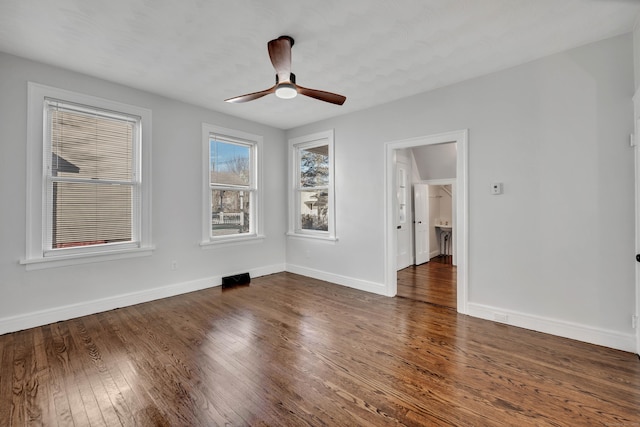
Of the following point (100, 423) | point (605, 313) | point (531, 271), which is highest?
point (531, 271)

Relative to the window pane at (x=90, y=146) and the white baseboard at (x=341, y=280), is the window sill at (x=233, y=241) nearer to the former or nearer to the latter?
the white baseboard at (x=341, y=280)

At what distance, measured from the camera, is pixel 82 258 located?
3.29 metres

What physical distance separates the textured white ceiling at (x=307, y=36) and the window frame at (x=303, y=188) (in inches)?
56.7

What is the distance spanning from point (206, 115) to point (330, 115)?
1.93 meters

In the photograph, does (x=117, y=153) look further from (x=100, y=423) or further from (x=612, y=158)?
(x=612, y=158)

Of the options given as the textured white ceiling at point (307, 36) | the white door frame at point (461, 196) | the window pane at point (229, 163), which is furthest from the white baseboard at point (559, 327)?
the window pane at point (229, 163)

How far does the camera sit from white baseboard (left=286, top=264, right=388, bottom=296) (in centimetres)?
420

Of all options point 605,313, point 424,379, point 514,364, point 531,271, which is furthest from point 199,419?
point 605,313

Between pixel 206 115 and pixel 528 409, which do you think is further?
pixel 206 115

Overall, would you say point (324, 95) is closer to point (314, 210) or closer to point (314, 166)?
point (314, 166)

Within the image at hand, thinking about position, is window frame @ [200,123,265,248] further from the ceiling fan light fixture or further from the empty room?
the ceiling fan light fixture

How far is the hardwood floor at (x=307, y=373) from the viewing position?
1.75m

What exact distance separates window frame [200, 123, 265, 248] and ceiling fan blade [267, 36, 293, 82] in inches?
91.3

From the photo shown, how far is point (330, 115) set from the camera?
183 inches
